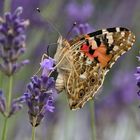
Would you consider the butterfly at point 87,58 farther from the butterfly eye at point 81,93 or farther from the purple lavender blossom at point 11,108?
the purple lavender blossom at point 11,108

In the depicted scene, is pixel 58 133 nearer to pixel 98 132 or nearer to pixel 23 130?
pixel 23 130

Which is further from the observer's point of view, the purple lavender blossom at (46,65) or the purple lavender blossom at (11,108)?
the purple lavender blossom at (46,65)

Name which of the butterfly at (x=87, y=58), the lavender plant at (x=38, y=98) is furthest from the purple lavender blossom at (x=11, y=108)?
the butterfly at (x=87, y=58)

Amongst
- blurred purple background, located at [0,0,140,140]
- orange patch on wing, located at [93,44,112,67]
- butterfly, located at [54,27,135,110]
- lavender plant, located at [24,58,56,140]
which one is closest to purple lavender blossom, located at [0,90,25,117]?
lavender plant, located at [24,58,56,140]

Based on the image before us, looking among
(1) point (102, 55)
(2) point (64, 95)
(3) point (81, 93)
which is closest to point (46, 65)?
(3) point (81, 93)

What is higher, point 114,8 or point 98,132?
point 114,8

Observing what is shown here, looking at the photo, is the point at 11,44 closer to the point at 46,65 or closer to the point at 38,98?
the point at 38,98

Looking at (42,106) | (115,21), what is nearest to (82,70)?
(42,106)

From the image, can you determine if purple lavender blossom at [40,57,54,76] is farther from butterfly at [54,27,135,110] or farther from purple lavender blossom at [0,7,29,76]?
purple lavender blossom at [0,7,29,76]
